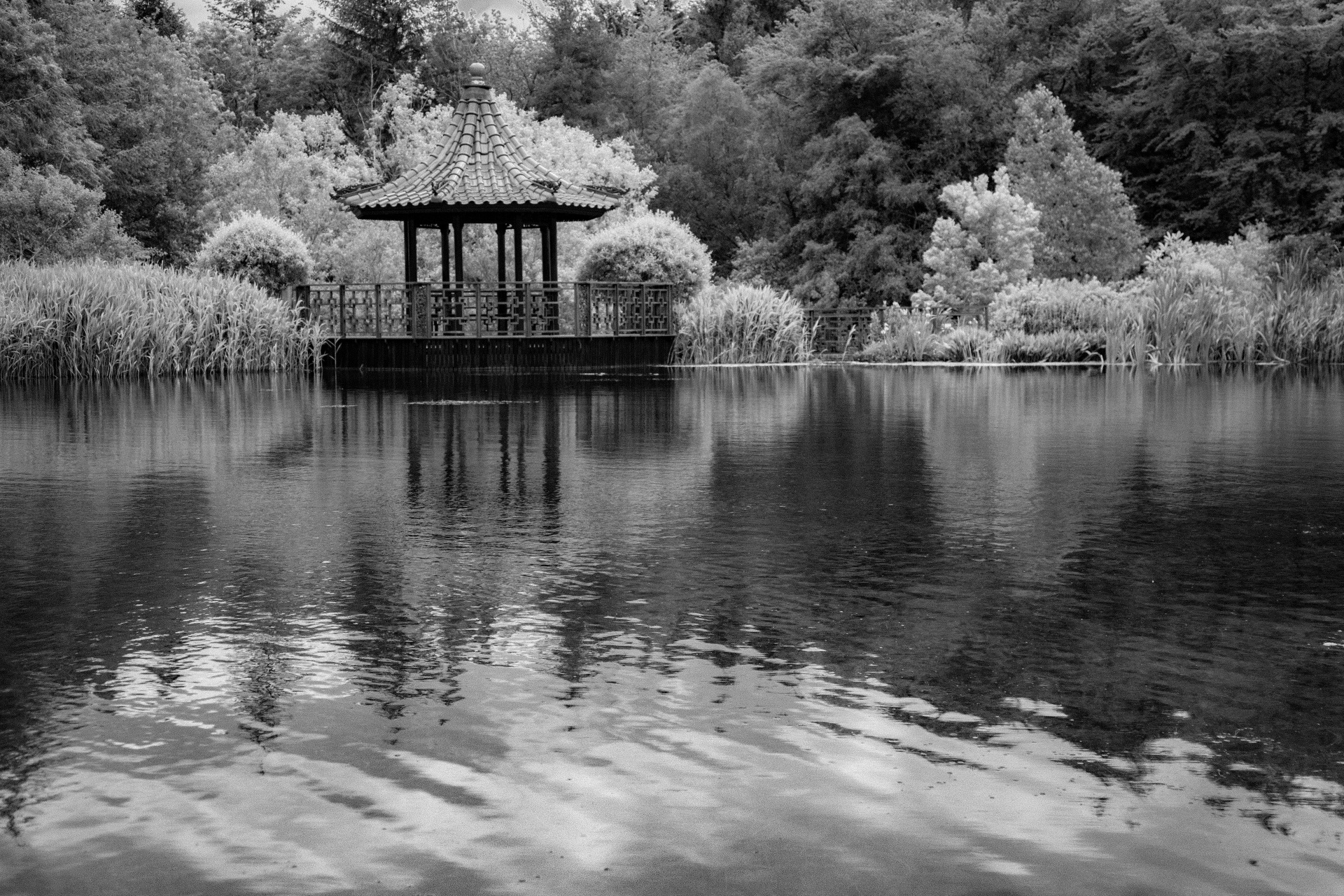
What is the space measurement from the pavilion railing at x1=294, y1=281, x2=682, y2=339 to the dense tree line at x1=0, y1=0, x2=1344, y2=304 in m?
10.9

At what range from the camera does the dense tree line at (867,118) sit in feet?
129

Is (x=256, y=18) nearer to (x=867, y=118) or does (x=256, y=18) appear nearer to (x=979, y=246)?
(x=867, y=118)

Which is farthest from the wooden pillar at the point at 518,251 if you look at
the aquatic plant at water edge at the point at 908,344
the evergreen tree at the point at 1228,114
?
the evergreen tree at the point at 1228,114

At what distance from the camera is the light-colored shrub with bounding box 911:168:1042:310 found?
32594 mm

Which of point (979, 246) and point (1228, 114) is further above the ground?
point (1228, 114)

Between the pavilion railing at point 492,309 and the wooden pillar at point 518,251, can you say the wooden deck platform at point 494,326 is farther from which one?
the wooden pillar at point 518,251

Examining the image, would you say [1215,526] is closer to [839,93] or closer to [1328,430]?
[1328,430]

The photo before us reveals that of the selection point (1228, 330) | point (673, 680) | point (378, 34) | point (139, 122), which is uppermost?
point (378, 34)

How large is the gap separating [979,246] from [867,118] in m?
11.1

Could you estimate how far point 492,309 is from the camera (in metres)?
29.4

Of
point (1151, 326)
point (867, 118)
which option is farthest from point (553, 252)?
point (867, 118)

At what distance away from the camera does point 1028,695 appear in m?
4.23

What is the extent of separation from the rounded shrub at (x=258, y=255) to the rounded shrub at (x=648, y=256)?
19.3 ft

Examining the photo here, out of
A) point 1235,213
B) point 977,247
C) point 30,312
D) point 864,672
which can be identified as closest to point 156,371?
point 30,312
